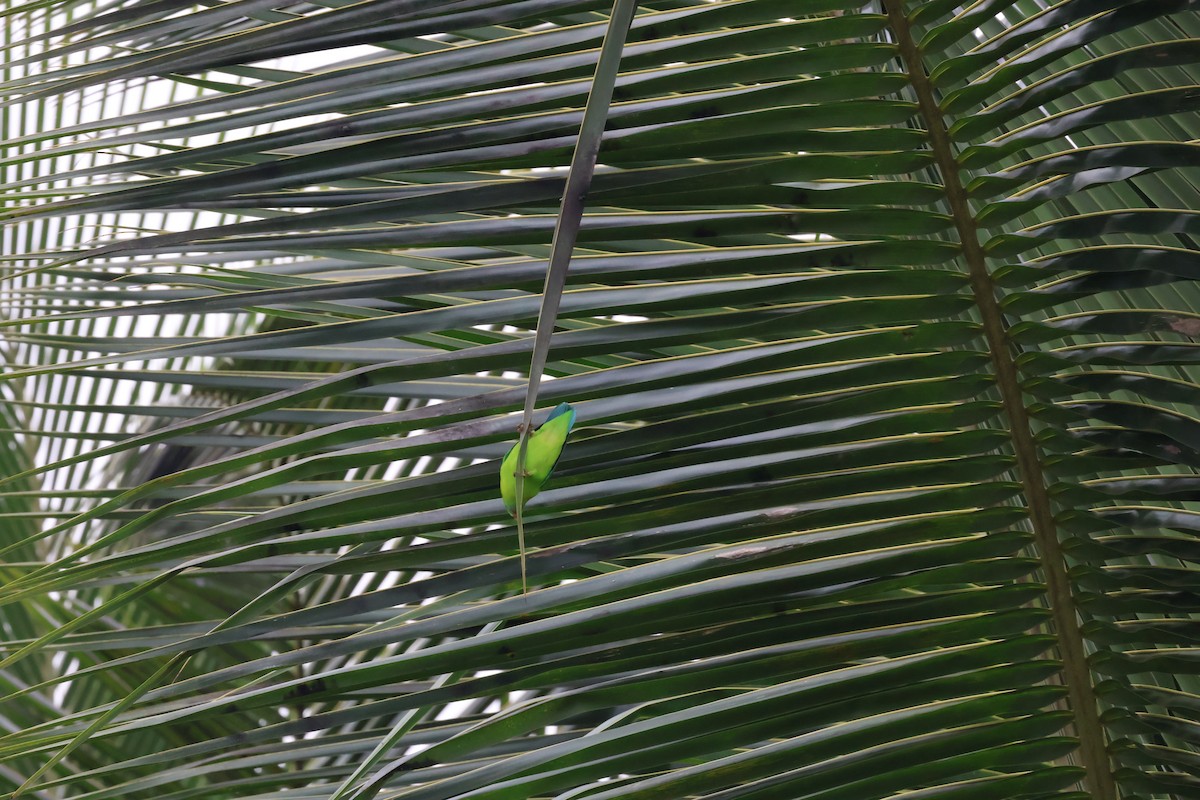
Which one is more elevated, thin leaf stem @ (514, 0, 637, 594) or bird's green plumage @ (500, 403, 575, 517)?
thin leaf stem @ (514, 0, 637, 594)

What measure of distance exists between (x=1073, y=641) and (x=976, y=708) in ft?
0.22

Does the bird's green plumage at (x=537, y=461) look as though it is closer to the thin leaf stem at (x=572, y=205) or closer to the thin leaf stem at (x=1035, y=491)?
the thin leaf stem at (x=572, y=205)

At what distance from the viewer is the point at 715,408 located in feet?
1.47

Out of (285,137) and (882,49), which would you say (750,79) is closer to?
(882,49)

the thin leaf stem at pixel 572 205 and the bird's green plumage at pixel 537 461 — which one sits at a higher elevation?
the thin leaf stem at pixel 572 205

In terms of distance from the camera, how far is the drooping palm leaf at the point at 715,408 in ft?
1.31

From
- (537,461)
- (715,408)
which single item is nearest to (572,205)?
(537,461)

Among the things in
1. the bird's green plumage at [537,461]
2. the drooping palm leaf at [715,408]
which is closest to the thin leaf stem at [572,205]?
the bird's green plumage at [537,461]

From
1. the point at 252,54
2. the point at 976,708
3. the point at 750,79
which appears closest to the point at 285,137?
the point at 252,54

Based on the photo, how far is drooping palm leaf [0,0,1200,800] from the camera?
1.31ft

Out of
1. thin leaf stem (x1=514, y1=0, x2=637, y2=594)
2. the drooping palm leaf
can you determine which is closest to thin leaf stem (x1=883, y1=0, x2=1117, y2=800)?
the drooping palm leaf

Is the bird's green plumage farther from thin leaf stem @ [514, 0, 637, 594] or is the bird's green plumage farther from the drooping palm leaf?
the drooping palm leaf

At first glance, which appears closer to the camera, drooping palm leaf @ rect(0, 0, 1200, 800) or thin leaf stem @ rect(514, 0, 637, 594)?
thin leaf stem @ rect(514, 0, 637, 594)

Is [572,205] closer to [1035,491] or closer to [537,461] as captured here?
[537,461]
